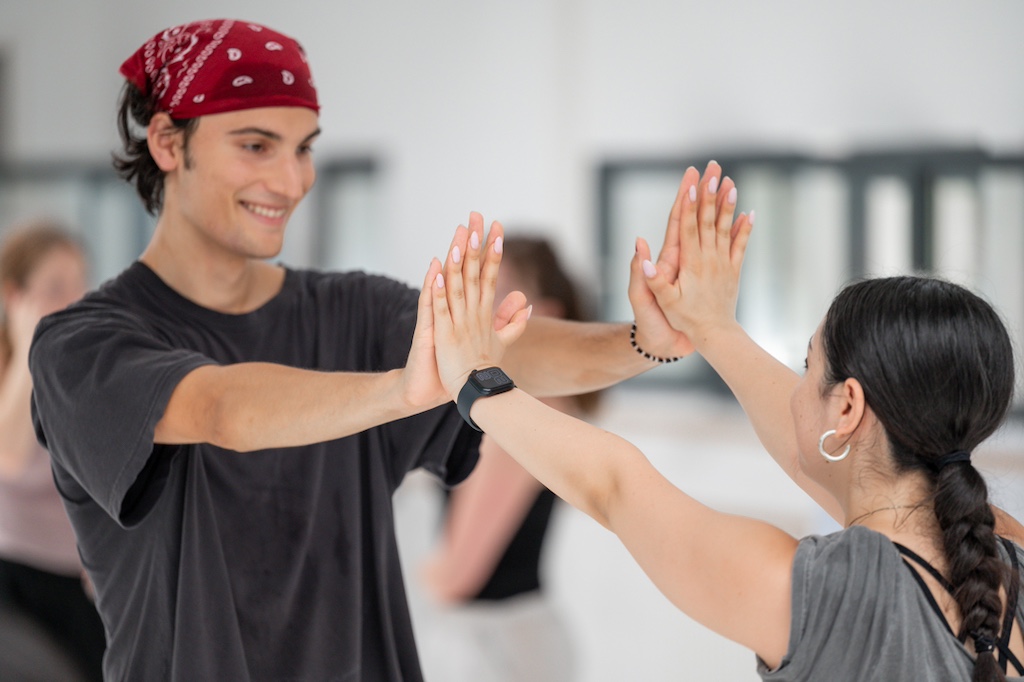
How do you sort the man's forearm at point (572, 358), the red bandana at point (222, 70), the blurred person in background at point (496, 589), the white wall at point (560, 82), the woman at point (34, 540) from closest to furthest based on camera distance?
1. the red bandana at point (222, 70)
2. the man's forearm at point (572, 358)
3. the blurred person in background at point (496, 589)
4. the woman at point (34, 540)
5. the white wall at point (560, 82)

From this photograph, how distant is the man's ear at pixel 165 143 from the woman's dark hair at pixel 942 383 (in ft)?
3.45

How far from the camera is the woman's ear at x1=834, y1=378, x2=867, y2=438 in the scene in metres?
1.23

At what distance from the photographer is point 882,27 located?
15.3 ft

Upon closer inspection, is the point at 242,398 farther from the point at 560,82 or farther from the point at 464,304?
the point at 560,82

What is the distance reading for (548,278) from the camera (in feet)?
9.89

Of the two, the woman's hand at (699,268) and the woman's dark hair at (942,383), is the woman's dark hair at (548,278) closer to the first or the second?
the woman's hand at (699,268)

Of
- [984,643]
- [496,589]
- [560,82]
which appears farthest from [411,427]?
[560,82]

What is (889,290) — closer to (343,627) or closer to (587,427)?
(587,427)

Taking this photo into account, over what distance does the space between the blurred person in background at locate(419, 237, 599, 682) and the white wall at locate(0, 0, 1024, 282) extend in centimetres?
255

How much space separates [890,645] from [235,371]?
840 millimetres

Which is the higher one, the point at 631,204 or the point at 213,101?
the point at 213,101

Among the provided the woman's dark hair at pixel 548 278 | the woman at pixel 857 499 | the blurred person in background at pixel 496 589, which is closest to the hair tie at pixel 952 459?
the woman at pixel 857 499

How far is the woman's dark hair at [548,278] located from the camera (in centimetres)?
301

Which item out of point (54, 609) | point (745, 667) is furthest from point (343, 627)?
point (745, 667)
